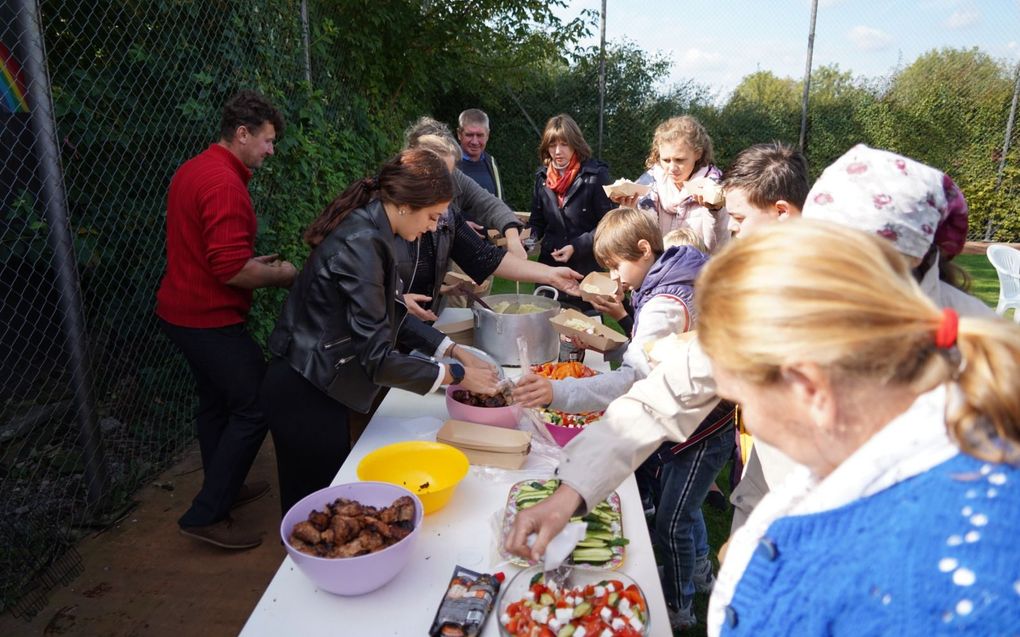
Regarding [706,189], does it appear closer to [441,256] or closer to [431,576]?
[441,256]

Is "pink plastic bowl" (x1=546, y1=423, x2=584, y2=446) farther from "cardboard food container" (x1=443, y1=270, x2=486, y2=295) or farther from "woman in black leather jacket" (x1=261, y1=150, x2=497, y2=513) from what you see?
"cardboard food container" (x1=443, y1=270, x2=486, y2=295)

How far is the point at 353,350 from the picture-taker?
7.13 feet

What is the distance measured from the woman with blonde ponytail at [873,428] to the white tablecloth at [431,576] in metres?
0.61

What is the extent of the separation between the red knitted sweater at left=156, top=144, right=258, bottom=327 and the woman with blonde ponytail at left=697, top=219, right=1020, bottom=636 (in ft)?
8.02

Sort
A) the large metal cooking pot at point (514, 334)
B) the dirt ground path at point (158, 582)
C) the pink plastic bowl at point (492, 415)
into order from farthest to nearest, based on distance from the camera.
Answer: the large metal cooking pot at point (514, 334)
the dirt ground path at point (158, 582)
the pink plastic bowl at point (492, 415)

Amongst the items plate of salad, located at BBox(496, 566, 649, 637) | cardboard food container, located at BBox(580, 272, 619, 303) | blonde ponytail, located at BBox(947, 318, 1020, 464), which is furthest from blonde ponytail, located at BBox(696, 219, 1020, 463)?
cardboard food container, located at BBox(580, 272, 619, 303)

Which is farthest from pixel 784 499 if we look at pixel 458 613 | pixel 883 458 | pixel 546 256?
pixel 546 256

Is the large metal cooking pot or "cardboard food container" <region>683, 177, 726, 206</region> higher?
"cardboard food container" <region>683, 177, 726, 206</region>

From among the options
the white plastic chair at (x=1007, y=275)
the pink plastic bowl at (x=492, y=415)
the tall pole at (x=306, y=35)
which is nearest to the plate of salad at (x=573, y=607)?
the pink plastic bowl at (x=492, y=415)

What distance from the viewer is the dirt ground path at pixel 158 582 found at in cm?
257

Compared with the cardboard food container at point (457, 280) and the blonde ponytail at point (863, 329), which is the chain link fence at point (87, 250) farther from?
the blonde ponytail at point (863, 329)

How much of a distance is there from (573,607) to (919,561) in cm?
72

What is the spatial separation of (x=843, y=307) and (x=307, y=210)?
4.45 metres

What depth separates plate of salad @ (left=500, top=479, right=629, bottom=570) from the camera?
4.79 feet
